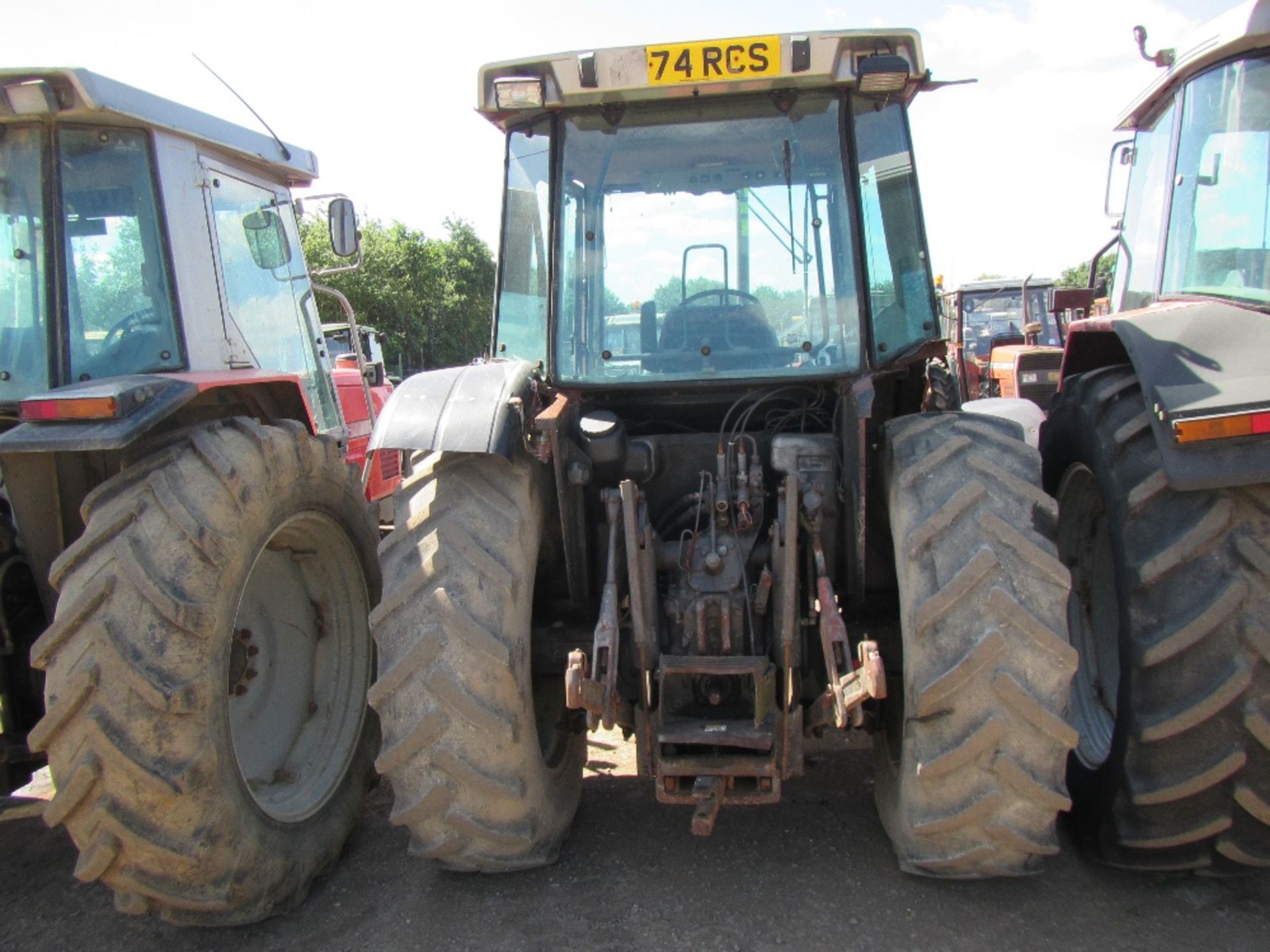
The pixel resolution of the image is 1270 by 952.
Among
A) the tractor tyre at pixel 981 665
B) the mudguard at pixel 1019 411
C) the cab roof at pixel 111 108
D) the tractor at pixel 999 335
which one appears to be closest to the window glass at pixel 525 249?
the cab roof at pixel 111 108

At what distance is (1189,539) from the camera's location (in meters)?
2.70

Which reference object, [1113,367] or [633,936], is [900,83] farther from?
[633,936]

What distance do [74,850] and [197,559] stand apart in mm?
1620

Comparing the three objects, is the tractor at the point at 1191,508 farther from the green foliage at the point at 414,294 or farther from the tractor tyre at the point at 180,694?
the green foliage at the point at 414,294

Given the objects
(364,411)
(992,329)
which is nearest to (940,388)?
(364,411)

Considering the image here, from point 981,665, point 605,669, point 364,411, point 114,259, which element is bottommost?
point 605,669

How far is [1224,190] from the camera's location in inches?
135

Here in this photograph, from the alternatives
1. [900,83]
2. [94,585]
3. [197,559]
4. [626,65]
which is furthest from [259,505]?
[900,83]

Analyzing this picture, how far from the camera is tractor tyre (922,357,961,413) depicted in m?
3.83

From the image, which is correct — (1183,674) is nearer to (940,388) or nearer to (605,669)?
(940,388)

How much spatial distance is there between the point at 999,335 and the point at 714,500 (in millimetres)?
9241

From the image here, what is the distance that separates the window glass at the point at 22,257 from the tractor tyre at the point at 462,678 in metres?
1.58

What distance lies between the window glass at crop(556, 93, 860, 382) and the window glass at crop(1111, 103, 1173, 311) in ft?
4.64

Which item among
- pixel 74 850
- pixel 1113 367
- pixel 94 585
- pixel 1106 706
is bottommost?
pixel 74 850
